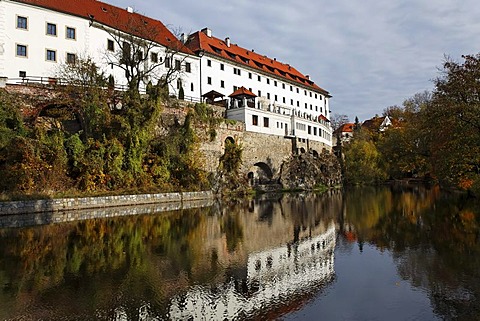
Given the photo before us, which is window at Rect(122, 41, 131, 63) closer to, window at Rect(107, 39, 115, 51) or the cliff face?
window at Rect(107, 39, 115, 51)

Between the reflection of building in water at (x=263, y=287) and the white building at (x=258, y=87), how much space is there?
108 ft

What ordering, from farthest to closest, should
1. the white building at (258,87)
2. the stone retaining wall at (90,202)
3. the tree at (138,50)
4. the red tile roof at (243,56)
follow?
the red tile roof at (243,56) → the white building at (258,87) → the tree at (138,50) → the stone retaining wall at (90,202)

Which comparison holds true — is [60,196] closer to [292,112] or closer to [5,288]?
[5,288]

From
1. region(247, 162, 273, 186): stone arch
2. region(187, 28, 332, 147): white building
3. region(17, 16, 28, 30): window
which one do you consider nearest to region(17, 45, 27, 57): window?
region(17, 16, 28, 30): window

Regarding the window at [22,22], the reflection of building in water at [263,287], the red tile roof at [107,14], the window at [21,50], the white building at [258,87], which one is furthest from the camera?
the white building at [258,87]

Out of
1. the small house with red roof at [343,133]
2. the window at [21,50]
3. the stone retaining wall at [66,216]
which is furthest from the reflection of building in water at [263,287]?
the small house with red roof at [343,133]

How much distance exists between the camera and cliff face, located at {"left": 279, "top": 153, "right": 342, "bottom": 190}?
49.2m

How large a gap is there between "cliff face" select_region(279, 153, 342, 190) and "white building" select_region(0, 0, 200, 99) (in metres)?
20.9

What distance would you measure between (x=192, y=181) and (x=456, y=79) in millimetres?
22460

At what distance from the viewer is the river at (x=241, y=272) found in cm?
710

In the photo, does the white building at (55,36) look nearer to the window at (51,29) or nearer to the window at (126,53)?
the window at (51,29)

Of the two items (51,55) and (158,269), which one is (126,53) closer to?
(51,55)

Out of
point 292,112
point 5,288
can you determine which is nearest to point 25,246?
point 5,288

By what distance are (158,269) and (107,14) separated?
38.0 m
